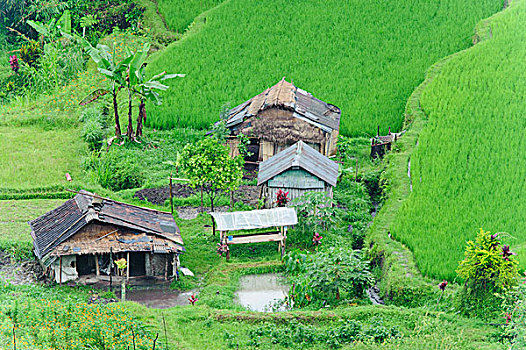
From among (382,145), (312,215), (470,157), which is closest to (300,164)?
(312,215)

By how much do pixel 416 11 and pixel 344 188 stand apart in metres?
10.0

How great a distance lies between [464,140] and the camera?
1756 cm

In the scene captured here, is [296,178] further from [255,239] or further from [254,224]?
[255,239]

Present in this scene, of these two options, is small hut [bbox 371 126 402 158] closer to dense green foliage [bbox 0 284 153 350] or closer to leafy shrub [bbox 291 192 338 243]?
leafy shrub [bbox 291 192 338 243]

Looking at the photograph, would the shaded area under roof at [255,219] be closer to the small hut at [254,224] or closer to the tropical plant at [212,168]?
the small hut at [254,224]

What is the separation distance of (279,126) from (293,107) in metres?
0.54

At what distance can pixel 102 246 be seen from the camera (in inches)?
548

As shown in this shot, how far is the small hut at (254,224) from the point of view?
14977mm

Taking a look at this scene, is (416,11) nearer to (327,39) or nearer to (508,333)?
(327,39)

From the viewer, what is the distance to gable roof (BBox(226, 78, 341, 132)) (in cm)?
1859

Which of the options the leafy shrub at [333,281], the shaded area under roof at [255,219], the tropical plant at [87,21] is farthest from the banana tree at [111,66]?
the leafy shrub at [333,281]

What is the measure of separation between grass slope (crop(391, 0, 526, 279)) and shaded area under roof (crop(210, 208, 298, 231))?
1977 millimetres

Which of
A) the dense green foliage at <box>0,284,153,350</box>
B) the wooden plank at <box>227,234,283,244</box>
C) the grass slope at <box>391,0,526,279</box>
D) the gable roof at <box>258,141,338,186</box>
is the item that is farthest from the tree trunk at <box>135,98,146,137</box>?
the dense green foliage at <box>0,284,153,350</box>

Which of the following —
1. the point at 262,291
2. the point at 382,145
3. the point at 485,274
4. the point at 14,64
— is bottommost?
the point at 262,291
